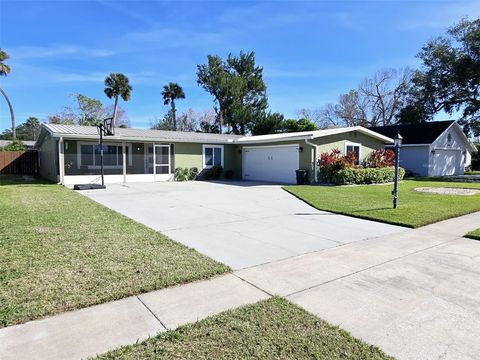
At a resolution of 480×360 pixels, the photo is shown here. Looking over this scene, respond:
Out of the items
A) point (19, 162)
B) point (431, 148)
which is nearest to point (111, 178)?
point (19, 162)

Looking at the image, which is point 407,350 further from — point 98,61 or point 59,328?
point 98,61

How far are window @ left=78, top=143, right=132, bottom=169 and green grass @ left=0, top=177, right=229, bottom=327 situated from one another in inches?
361

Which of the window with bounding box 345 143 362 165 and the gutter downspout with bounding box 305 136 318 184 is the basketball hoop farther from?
the window with bounding box 345 143 362 165

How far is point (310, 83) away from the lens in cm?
3203

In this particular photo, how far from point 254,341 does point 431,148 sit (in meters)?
24.9

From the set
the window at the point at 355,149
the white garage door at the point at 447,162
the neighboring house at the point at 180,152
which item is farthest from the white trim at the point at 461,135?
the window at the point at 355,149

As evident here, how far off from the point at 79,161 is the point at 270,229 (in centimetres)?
1234

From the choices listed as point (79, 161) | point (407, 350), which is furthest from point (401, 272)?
point (79, 161)

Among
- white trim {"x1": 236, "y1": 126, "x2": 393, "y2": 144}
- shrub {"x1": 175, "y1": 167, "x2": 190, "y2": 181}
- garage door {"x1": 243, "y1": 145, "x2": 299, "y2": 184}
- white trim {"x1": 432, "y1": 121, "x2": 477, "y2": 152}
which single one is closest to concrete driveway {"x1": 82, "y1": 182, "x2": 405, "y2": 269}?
white trim {"x1": 236, "y1": 126, "x2": 393, "y2": 144}

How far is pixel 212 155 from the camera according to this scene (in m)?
20.0

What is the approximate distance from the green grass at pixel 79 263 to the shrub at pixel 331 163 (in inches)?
458

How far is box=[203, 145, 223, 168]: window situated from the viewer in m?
19.6

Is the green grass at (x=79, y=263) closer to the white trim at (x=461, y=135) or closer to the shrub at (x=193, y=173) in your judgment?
the shrub at (x=193, y=173)

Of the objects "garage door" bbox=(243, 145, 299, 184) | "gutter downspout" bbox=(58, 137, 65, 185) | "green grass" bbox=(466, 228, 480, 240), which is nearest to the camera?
"green grass" bbox=(466, 228, 480, 240)
